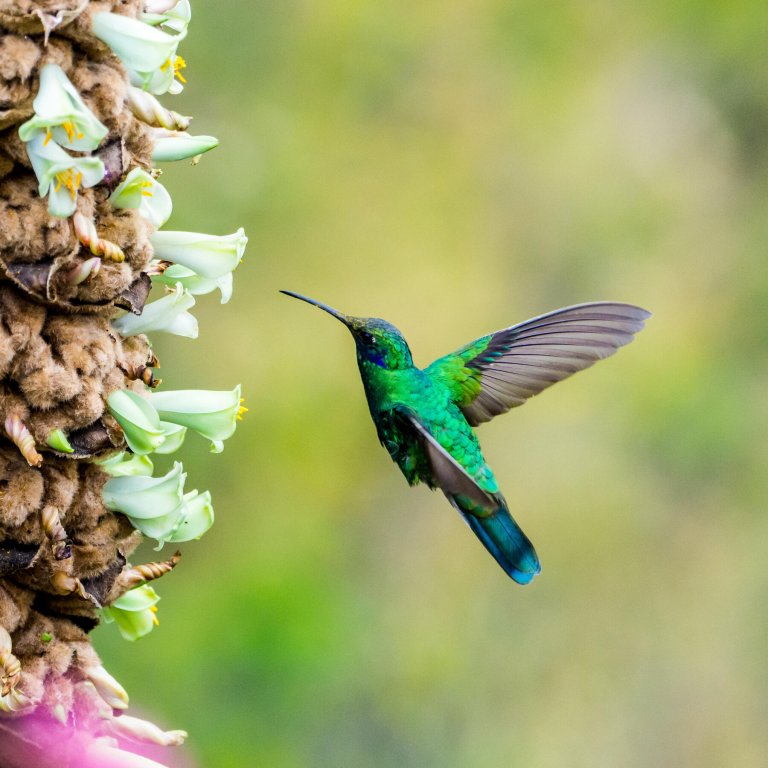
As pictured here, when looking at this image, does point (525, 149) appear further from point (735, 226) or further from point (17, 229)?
point (17, 229)

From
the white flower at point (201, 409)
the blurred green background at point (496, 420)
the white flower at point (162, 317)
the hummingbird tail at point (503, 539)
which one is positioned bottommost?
the blurred green background at point (496, 420)

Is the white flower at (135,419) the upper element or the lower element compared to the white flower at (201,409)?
upper

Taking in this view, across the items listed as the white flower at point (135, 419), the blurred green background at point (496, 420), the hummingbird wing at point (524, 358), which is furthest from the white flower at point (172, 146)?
the blurred green background at point (496, 420)

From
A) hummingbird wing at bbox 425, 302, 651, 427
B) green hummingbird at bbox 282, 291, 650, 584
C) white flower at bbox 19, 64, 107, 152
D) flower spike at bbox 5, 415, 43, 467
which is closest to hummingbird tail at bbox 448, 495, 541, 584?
green hummingbird at bbox 282, 291, 650, 584

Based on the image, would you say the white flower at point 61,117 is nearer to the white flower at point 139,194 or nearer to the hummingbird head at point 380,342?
the white flower at point 139,194

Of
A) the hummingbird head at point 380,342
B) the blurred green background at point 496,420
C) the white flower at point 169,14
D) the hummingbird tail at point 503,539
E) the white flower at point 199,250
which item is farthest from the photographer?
the blurred green background at point 496,420

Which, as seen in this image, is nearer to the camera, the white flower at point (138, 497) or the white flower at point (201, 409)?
the white flower at point (138, 497)

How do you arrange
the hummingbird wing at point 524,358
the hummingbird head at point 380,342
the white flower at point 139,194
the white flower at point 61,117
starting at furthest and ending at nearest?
the hummingbird wing at point 524,358
the hummingbird head at point 380,342
the white flower at point 139,194
the white flower at point 61,117

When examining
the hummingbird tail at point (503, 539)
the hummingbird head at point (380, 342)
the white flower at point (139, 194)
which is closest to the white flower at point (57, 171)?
the white flower at point (139, 194)
